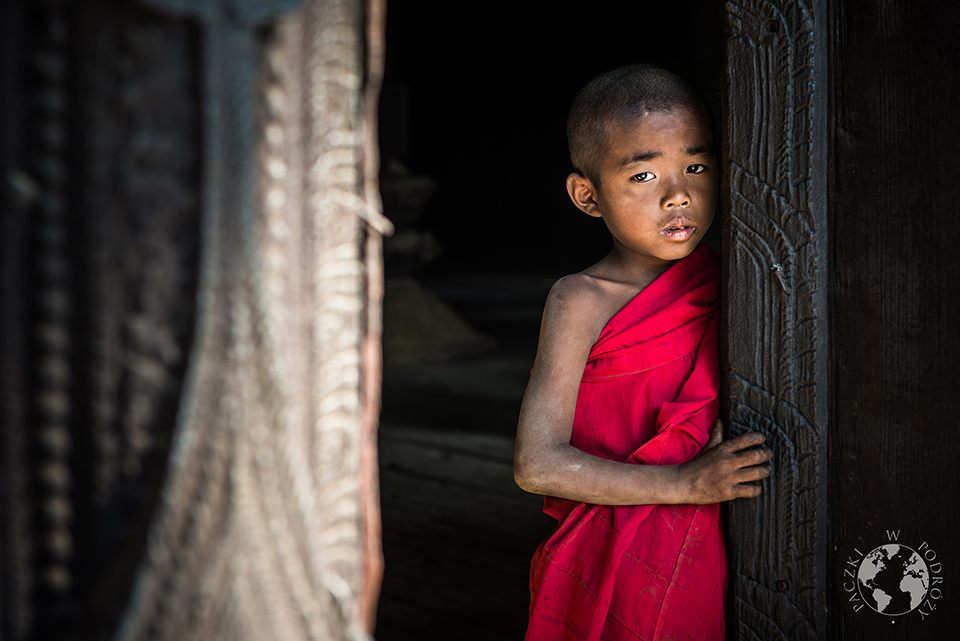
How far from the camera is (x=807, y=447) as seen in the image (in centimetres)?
98

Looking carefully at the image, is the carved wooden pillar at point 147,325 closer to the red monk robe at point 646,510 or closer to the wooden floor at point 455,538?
the red monk robe at point 646,510

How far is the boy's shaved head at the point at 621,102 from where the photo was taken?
1.06 m

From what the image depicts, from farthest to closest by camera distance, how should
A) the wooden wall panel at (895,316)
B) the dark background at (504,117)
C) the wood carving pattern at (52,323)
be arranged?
the dark background at (504,117), the wooden wall panel at (895,316), the wood carving pattern at (52,323)

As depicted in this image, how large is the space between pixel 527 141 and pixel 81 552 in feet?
45.1

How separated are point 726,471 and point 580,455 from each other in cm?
21

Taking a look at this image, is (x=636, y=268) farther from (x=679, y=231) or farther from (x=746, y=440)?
(x=746, y=440)

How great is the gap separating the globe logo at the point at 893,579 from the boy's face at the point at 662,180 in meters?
0.52

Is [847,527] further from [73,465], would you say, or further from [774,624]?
[73,465]

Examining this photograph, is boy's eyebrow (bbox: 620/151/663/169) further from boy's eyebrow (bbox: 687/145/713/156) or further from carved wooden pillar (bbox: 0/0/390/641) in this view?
carved wooden pillar (bbox: 0/0/390/641)

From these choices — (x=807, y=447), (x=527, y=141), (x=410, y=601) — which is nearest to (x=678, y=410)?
(x=807, y=447)

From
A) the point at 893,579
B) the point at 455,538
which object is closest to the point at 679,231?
the point at 893,579

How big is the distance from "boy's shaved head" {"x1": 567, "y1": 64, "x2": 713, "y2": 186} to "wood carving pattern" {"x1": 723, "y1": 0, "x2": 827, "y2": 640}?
0.08 metres

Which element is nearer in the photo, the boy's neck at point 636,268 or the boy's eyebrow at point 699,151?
the boy's eyebrow at point 699,151

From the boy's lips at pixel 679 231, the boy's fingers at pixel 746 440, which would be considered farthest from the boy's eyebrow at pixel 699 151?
the boy's fingers at pixel 746 440
